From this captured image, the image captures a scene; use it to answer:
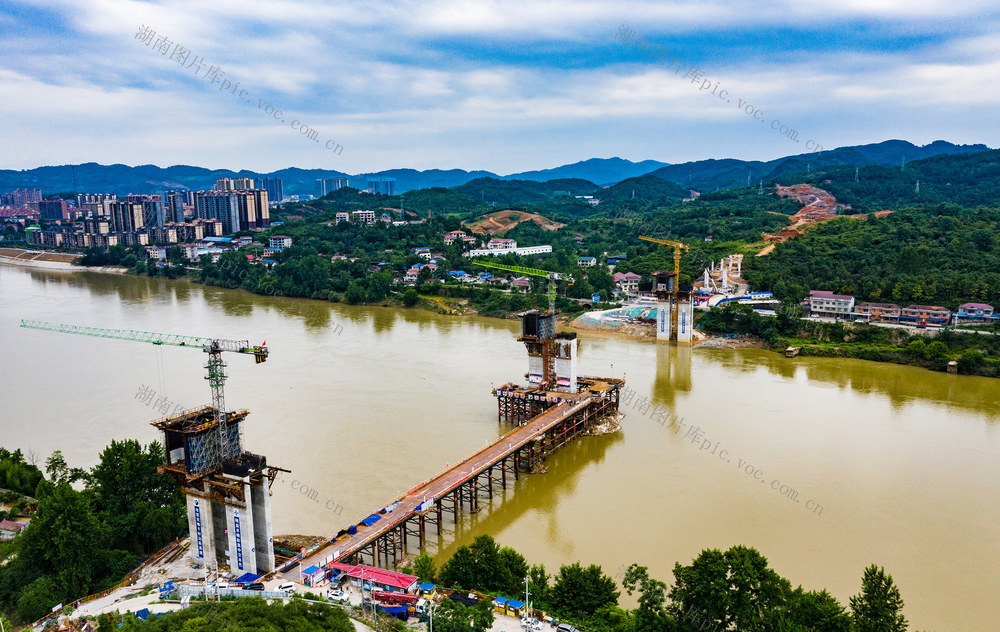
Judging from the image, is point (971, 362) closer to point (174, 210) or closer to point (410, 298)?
point (410, 298)

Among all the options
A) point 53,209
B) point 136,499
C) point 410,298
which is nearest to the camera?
point 136,499

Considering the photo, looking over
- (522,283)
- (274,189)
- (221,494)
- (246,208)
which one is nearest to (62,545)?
(221,494)

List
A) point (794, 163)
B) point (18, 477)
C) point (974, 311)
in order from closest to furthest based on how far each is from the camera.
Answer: point (18, 477) → point (974, 311) → point (794, 163)

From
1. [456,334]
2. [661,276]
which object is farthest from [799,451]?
[456,334]

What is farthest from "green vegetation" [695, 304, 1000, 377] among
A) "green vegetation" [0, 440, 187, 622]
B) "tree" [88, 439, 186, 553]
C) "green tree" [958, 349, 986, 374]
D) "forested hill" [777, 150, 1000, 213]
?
"forested hill" [777, 150, 1000, 213]

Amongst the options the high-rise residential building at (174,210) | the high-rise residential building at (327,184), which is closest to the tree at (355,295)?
the high-rise residential building at (174,210)

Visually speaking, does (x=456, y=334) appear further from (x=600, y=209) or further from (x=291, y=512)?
(x=600, y=209)
